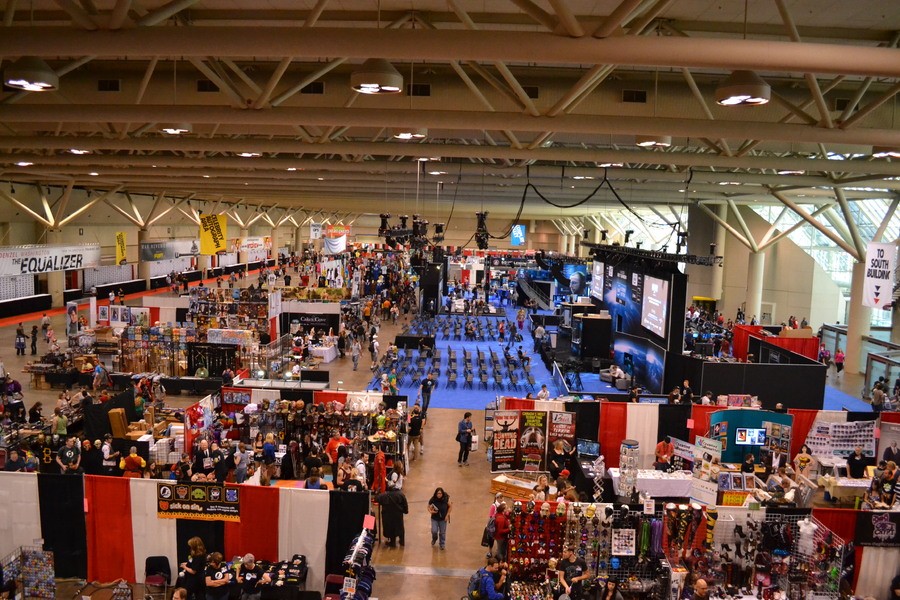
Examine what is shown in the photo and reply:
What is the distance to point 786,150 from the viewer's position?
14.8 metres

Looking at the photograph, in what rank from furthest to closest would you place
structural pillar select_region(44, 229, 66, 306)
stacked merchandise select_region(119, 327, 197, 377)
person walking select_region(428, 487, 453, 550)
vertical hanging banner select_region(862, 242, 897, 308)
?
structural pillar select_region(44, 229, 66, 306)
stacked merchandise select_region(119, 327, 197, 377)
vertical hanging banner select_region(862, 242, 897, 308)
person walking select_region(428, 487, 453, 550)

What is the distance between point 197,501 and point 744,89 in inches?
306

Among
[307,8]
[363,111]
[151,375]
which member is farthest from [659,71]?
[151,375]

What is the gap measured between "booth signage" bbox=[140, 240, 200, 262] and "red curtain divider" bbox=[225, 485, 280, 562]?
27958 mm

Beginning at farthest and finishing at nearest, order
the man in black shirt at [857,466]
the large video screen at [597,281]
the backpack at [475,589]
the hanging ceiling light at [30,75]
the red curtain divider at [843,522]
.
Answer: the large video screen at [597,281]
the man in black shirt at [857,466]
the red curtain divider at [843,522]
the backpack at [475,589]
the hanging ceiling light at [30,75]

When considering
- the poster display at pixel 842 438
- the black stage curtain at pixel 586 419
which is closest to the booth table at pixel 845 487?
the poster display at pixel 842 438

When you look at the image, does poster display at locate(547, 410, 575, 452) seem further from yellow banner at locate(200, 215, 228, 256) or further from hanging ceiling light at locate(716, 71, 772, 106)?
yellow banner at locate(200, 215, 228, 256)

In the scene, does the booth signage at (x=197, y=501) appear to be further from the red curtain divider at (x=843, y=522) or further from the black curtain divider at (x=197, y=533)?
the red curtain divider at (x=843, y=522)

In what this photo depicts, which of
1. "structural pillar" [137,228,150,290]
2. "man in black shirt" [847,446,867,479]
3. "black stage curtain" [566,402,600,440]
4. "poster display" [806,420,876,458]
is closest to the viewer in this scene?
"man in black shirt" [847,446,867,479]

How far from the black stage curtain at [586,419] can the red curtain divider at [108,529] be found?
7.95 meters

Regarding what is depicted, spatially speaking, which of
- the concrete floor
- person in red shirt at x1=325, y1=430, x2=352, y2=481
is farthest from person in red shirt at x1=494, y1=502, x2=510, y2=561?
person in red shirt at x1=325, y1=430, x2=352, y2=481

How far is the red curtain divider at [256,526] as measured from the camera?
28.0ft

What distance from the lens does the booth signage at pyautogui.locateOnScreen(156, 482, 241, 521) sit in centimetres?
849

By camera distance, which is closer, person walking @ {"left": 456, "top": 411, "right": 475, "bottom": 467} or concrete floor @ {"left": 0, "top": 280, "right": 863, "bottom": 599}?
concrete floor @ {"left": 0, "top": 280, "right": 863, "bottom": 599}
